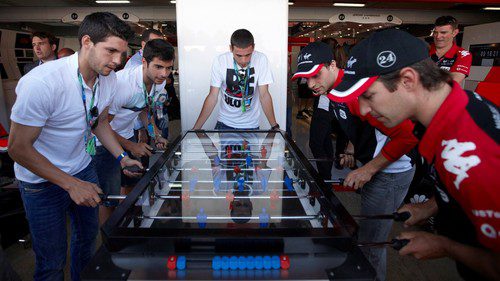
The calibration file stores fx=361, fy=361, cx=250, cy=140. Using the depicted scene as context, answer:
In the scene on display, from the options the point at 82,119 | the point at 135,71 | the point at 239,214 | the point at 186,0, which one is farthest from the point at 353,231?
the point at 186,0

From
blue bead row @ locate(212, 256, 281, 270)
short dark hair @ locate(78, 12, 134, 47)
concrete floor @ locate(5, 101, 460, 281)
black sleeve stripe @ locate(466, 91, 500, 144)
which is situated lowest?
concrete floor @ locate(5, 101, 460, 281)

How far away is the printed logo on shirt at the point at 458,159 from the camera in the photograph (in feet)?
2.60

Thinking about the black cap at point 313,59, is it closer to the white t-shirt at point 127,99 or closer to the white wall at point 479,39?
the white t-shirt at point 127,99

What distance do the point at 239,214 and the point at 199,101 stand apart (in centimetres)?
218

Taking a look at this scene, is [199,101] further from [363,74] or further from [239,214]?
[363,74]

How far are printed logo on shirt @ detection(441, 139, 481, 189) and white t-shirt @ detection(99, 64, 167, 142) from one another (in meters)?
1.90

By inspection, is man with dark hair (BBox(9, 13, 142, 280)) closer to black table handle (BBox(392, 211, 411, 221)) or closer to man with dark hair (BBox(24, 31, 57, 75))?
black table handle (BBox(392, 211, 411, 221))

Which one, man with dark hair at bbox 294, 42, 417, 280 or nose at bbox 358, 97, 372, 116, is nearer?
nose at bbox 358, 97, 372, 116

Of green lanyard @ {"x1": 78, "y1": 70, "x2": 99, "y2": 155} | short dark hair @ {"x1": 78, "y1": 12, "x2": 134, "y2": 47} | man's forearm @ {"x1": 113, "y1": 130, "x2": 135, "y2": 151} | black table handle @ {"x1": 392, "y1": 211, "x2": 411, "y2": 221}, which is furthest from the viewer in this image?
man's forearm @ {"x1": 113, "y1": 130, "x2": 135, "y2": 151}

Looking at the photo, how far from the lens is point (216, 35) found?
3.22 m

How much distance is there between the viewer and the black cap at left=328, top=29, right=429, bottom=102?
3.16 feet

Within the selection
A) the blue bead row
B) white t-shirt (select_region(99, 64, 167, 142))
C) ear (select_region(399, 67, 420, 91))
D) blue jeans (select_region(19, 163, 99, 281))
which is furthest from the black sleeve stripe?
white t-shirt (select_region(99, 64, 167, 142))

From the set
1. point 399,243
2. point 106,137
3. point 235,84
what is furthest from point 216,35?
point 399,243

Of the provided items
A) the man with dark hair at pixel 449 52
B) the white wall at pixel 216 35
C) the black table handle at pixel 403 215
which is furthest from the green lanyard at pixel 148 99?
the man with dark hair at pixel 449 52
